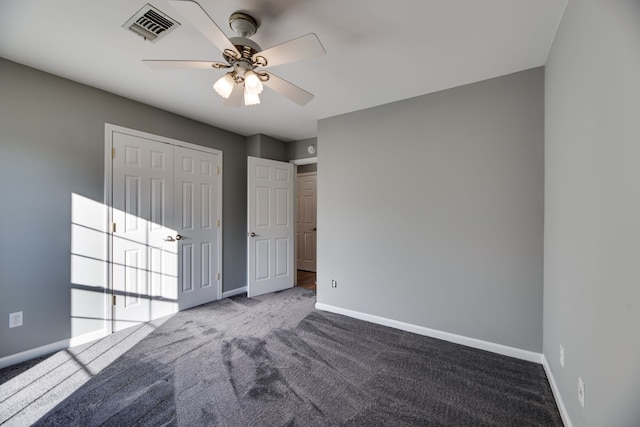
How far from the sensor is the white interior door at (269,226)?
3877 mm

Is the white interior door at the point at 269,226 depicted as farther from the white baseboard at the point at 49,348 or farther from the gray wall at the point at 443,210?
the white baseboard at the point at 49,348

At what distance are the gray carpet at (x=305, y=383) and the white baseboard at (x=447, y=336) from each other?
0.06 m

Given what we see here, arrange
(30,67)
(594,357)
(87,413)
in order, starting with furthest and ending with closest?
(30,67) → (87,413) → (594,357)

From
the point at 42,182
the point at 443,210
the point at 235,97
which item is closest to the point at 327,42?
the point at 235,97

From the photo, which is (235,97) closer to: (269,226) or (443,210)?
(443,210)

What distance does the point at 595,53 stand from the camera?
1.20 m

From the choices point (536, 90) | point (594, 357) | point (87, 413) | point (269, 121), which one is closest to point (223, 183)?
point (269, 121)

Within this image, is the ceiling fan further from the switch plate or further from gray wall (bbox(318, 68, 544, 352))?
the switch plate

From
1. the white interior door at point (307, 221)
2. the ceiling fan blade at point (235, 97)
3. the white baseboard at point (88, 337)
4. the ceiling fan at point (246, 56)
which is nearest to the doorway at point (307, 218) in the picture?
the white interior door at point (307, 221)

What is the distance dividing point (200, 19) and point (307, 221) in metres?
4.73

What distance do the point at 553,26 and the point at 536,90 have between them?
574mm

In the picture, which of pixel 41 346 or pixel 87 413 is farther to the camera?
pixel 41 346

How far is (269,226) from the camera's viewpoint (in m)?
4.10

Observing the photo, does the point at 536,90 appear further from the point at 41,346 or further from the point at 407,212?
the point at 41,346
